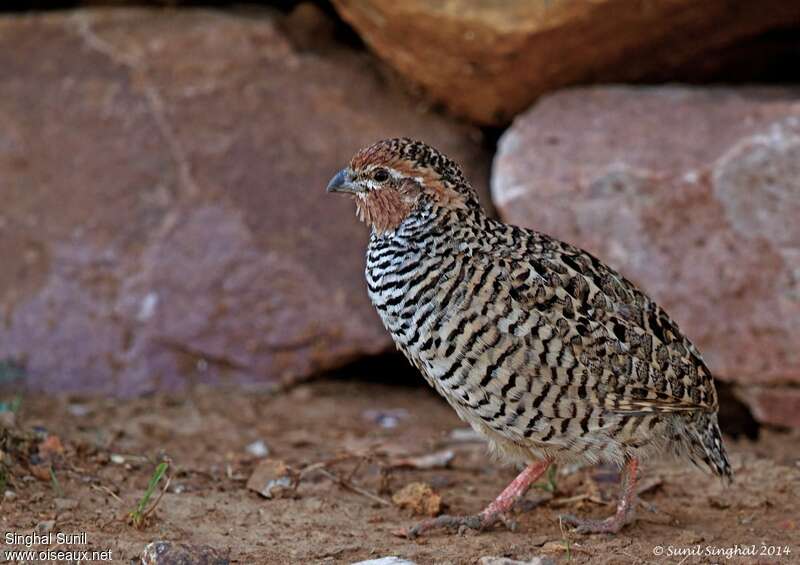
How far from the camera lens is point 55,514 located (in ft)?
15.2

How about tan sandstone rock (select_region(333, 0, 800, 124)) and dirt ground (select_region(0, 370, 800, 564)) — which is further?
tan sandstone rock (select_region(333, 0, 800, 124))

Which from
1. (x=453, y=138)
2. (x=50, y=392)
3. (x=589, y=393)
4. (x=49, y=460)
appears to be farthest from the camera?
(x=453, y=138)

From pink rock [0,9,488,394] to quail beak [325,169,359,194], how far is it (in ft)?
6.37

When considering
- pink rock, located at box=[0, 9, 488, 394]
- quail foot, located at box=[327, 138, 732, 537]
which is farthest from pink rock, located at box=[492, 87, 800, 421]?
quail foot, located at box=[327, 138, 732, 537]

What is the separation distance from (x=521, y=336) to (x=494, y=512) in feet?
2.72

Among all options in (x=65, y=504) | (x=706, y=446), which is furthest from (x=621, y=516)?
(x=65, y=504)

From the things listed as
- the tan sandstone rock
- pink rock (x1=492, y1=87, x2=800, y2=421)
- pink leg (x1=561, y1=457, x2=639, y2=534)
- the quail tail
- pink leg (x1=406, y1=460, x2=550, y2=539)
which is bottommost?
pink leg (x1=406, y1=460, x2=550, y2=539)

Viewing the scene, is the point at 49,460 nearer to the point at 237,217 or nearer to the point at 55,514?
the point at 55,514

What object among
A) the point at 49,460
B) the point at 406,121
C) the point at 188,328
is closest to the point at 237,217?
the point at 188,328

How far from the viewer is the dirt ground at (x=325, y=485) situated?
4543 mm

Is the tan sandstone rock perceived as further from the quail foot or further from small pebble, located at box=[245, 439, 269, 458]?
small pebble, located at box=[245, 439, 269, 458]

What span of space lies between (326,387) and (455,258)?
2.50 meters

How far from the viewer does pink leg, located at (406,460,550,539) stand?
4.80 meters

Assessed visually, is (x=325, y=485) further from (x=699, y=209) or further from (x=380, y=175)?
(x=699, y=209)
